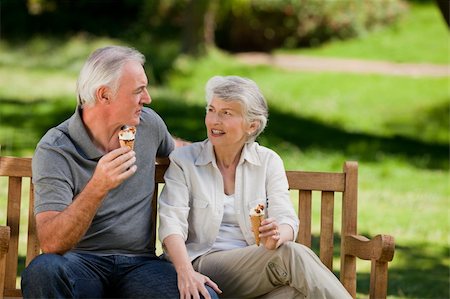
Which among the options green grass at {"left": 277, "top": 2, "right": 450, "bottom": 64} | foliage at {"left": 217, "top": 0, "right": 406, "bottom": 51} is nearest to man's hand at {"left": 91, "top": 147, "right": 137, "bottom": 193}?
green grass at {"left": 277, "top": 2, "right": 450, "bottom": 64}

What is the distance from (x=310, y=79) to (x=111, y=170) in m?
13.2

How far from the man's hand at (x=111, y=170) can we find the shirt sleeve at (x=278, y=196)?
2.54ft

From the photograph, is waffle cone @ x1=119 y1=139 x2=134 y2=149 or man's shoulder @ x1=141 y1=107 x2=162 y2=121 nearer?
waffle cone @ x1=119 y1=139 x2=134 y2=149

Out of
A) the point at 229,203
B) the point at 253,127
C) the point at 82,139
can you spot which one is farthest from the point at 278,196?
the point at 82,139

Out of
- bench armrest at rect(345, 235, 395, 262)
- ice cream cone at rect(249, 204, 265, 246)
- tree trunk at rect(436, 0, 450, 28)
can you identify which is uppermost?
tree trunk at rect(436, 0, 450, 28)

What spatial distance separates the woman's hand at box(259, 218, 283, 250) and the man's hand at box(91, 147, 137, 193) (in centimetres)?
61

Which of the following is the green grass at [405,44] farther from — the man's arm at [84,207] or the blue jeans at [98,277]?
the man's arm at [84,207]

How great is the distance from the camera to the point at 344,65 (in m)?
19.0

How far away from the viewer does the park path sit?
18031 millimetres

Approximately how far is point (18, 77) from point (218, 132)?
468 inches

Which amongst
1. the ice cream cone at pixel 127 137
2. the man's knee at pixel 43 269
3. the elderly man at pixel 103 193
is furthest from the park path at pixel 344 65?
the man's knee at pixel 43 269

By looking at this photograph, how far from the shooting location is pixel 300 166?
11.0 metres

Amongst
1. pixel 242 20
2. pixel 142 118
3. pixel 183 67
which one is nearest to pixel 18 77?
pixel 183 67

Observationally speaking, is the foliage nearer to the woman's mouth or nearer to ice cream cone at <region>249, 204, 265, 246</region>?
the woman's mouth
